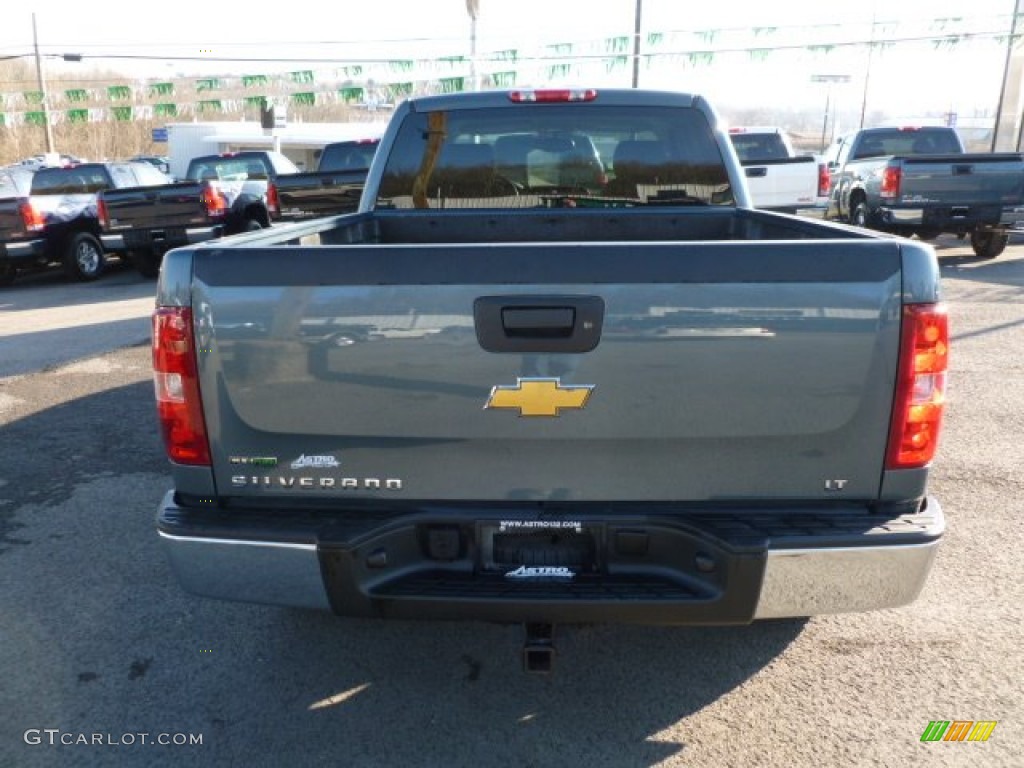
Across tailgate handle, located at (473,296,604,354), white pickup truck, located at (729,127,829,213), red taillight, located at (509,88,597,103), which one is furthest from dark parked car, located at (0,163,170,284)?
tailgate handle, located at (473,296,604,354)

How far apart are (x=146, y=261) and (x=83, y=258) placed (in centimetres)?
113

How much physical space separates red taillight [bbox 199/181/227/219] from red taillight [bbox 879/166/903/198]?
10025 millimetres

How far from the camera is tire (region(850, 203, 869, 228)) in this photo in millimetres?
13391

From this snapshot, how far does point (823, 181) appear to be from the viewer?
557 inches

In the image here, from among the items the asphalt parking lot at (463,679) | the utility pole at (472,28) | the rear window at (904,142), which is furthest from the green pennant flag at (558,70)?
the asphalt parking lot at (463,679)

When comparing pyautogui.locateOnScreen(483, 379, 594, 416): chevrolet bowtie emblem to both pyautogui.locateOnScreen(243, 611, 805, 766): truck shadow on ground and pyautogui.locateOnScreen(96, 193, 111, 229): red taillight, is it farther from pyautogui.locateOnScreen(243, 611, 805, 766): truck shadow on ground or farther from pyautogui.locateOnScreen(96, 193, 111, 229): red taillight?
pyautogui.locateOnScreen(96, 193, 111, 229): red taillight

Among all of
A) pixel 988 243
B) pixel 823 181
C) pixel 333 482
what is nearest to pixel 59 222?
pixel 823 181

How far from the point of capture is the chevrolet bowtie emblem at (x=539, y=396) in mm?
2277

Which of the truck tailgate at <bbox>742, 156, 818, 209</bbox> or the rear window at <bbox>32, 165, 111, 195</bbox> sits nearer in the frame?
the truck tailgate at <bbox>742, 156, 818, 209</bbox>

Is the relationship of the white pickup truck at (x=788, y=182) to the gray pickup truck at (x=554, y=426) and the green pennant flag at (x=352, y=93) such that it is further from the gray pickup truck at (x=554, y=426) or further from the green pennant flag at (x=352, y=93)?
the green pennant flag at (x=352, y=93)

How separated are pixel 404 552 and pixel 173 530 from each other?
2.25 ft

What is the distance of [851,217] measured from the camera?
14398mm

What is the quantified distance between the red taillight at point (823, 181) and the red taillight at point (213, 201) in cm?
966

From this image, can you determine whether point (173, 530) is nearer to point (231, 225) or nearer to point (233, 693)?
point (233, 693)
